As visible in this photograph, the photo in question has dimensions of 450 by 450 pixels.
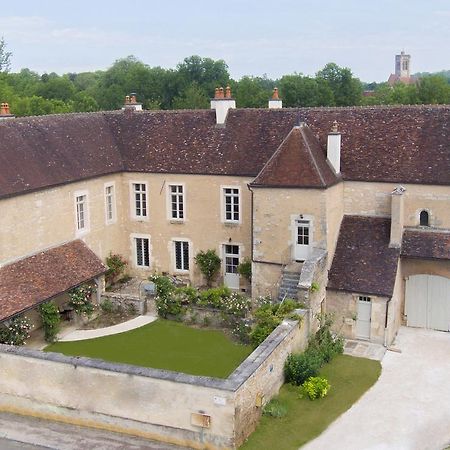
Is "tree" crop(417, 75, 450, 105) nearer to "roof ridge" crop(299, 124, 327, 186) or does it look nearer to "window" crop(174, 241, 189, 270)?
"window" crop(174, 241, 189, 270)

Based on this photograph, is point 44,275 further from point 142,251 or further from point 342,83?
point 342,83

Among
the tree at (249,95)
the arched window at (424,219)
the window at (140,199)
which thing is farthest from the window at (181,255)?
the tree at (249,95)

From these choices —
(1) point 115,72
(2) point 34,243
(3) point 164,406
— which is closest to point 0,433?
(3) point 164,406

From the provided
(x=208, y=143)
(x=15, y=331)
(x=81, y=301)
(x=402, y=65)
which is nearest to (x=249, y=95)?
(x=208, y=143)

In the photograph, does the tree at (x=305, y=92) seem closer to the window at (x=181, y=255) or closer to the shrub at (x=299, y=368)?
the window at (x=181, y=255)

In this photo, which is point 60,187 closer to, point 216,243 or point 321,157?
point 216,243
